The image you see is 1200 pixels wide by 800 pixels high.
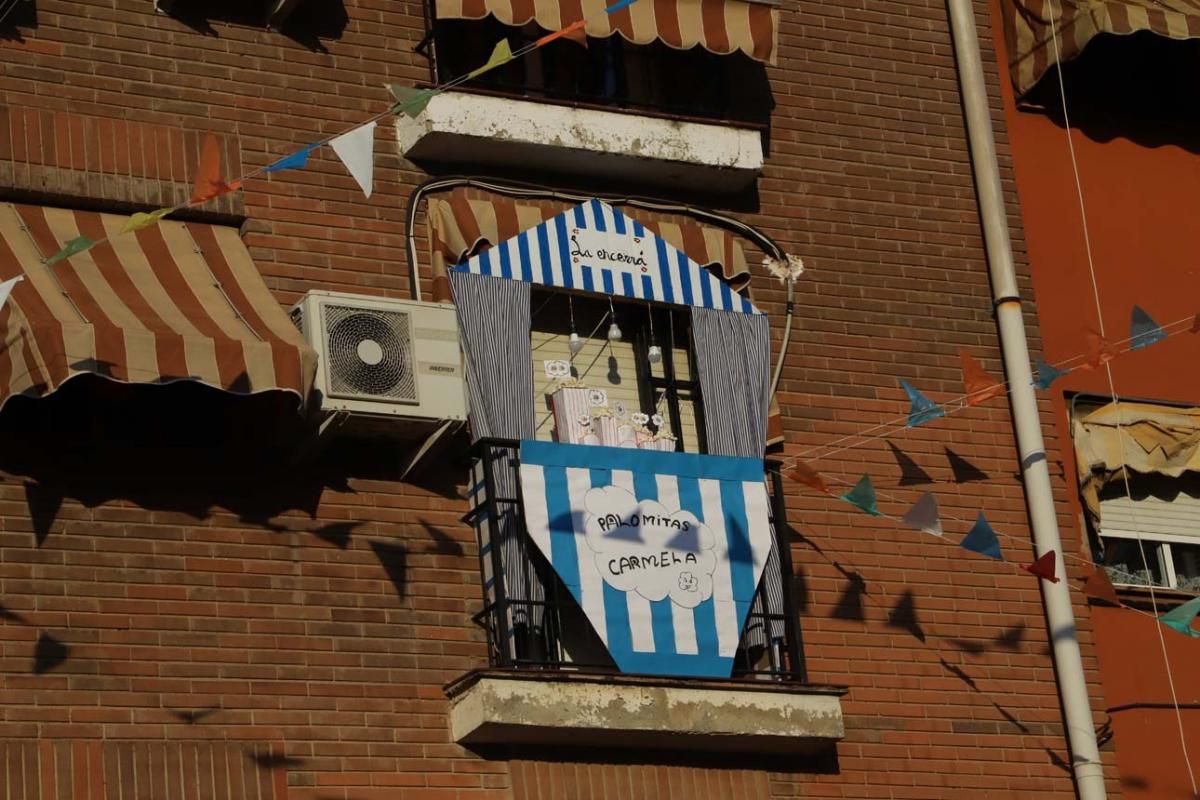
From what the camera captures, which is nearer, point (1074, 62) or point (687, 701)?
point (687, 701)

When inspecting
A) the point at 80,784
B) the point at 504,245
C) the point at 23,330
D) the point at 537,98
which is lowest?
the point at 80,784

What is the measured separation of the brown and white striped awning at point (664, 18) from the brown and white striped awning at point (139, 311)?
2.10m

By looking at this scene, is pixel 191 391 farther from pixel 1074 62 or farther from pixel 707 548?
pixel 1074 62

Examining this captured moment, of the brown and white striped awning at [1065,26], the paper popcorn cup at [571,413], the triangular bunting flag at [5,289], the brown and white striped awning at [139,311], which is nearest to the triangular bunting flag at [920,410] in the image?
the paper popcorn cup at [571,413]

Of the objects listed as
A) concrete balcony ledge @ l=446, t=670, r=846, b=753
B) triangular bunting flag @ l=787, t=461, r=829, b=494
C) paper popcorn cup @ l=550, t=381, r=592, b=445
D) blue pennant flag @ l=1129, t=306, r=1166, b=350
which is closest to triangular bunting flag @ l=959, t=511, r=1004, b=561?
triangular bunting flag @ l=787, t=461, r=829, b=494

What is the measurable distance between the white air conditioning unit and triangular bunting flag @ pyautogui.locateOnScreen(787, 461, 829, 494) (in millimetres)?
2134

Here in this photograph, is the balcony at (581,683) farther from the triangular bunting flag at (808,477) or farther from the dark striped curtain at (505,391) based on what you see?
the triangular bunting flag at (808,477)

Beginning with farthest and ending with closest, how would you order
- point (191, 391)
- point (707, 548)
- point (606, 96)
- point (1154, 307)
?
point (1154, 307)
point (606, 96)
point (707, 548)
point (191, 391)

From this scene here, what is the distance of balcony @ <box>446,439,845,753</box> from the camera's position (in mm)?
12094

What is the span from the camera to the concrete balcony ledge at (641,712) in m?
12.0

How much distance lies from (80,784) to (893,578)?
4.90m

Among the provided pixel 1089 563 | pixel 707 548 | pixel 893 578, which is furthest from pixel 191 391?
pixel 1089 563

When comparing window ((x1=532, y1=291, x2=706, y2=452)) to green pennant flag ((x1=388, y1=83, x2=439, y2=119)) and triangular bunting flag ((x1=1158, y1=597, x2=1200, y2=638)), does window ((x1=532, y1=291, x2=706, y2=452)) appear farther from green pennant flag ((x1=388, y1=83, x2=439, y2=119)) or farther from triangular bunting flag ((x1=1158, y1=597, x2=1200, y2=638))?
triangular bunting flag ((x1=1158, y1=597, x2=1200, y2=638))

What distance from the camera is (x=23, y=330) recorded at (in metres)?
11.2
